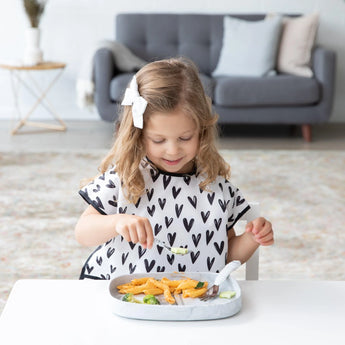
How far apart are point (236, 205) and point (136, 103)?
0.31 metres

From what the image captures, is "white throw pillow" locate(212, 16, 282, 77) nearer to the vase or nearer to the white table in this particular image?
the vase

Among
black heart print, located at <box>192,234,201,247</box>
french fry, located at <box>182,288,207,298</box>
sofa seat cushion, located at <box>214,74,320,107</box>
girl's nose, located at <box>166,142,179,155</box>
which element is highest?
girl's nose, located at <box>166,142,179,155</box>

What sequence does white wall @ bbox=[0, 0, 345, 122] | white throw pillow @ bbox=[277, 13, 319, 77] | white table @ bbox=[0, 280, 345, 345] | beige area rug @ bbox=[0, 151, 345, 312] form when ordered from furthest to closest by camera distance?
white wall @ bbox=[0, 0, 345, 122] → white throw pillow @ bbox=[277, 13, 319, 77] → beige area rug @ bbox=[0, 151, 345, 312] → white table @ bbox=[0, 280, 345, 345]

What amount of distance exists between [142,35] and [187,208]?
13.0ft

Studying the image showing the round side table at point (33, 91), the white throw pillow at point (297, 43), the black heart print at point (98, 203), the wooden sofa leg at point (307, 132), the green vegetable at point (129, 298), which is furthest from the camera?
the round side table at point (33, 91)

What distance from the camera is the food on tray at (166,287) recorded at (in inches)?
43.8

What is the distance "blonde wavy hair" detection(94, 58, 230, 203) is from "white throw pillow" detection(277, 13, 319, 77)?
12.0ft

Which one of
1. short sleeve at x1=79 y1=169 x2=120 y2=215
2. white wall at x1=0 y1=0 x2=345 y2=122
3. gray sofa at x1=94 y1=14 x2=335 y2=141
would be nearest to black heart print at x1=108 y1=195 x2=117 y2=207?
short sleeve at x1=79 y1=169 x2=120 y2=215

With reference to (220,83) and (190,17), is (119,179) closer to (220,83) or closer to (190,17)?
(220,83)

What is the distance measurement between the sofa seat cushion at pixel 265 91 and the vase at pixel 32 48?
4.29 feet

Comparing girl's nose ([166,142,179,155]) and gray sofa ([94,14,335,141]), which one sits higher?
girl's nose ([166,142,179,155])

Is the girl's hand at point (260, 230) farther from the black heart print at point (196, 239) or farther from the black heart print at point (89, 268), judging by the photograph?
the black heart print at point (89, 268)

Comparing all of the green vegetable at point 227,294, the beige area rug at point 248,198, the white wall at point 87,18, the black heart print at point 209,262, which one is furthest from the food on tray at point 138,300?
the white wall at point 87,18

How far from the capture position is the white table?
3.16ft
